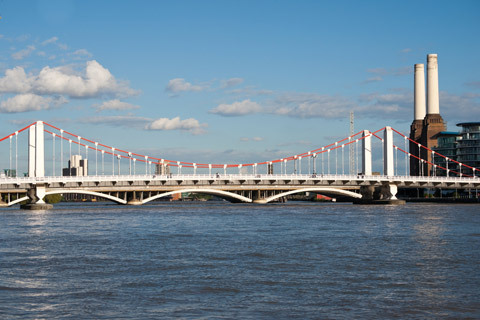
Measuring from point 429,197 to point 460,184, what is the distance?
37.5 m

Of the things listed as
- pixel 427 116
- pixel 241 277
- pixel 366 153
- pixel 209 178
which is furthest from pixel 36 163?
pixel 427 116

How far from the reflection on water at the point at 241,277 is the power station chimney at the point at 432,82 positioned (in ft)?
415

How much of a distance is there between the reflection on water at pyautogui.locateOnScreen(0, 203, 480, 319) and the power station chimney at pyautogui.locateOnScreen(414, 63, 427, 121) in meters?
132

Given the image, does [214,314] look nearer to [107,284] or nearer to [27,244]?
[107,284]

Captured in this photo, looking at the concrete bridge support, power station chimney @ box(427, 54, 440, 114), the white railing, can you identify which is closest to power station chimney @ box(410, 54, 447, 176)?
power station chimney @ box(427, 54, 440, 114)

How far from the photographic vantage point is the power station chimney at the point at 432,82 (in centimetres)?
16150

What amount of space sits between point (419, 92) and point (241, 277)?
15597 cm

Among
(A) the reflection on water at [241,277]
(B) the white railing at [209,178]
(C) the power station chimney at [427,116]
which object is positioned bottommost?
(A) the reflection on water at [241,277]

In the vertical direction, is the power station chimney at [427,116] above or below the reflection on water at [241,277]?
above

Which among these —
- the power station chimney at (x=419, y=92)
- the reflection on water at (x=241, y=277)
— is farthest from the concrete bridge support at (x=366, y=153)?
the reflection on water at (x=241, y=277)

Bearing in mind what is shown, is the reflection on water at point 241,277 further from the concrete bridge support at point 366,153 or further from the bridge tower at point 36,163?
the concrete bridge support at point 366,153

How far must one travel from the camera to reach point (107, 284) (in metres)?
22.1

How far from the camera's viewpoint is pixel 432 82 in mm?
162375

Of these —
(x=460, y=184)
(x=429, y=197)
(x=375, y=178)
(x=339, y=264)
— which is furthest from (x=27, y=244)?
(x=429, y=197)
